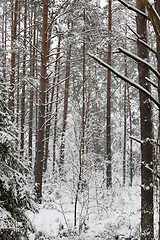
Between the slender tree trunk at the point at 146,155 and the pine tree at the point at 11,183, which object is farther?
the slender tree trunk at the point at 146,155

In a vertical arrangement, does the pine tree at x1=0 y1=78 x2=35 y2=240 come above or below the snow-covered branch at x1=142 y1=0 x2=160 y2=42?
below

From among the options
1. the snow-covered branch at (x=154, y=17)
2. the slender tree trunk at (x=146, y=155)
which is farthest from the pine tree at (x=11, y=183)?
the snow-covered branch at (x=154, y=17)

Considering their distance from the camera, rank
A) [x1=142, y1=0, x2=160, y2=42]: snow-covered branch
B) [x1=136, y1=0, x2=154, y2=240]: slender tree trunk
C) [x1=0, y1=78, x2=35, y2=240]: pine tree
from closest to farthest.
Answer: [x1=142, y1=0, x2=160, y2=42]: snow-covered branch → [x1=0, y1=78, x2=35, y2=240]: pine tree → [x1=136, y1=0, x2=154, y2=240]: slender tree trunk

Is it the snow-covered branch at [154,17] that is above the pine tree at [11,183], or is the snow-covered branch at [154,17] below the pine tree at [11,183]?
above

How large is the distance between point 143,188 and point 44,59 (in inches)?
235

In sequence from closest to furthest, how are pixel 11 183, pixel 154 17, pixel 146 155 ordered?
pixel 154 17 < pixel 11 183 < pixel 146 155

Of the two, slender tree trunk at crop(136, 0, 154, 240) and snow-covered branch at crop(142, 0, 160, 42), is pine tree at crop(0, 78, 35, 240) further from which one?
snow-covered branch at crop(142, 0, 160, 42)

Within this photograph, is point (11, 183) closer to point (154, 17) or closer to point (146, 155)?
point (146, 155)

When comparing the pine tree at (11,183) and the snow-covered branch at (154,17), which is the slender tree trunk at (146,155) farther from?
the snow-covered branch at (154,17)

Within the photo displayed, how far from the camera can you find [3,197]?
3244mm

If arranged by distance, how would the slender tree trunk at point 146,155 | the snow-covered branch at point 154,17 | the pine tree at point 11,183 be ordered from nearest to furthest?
the snow-covered branch at point 154,17
the pine tree at point 11,183
the slender tree trunk at point 146,155

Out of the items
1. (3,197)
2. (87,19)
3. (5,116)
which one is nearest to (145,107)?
(5,116)

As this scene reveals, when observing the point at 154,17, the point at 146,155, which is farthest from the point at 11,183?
the point at 154,17

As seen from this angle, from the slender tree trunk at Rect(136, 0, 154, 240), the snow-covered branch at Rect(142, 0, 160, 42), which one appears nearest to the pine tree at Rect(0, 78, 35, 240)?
the slender tree trunk at Rect(136, 0, 154, 240)
